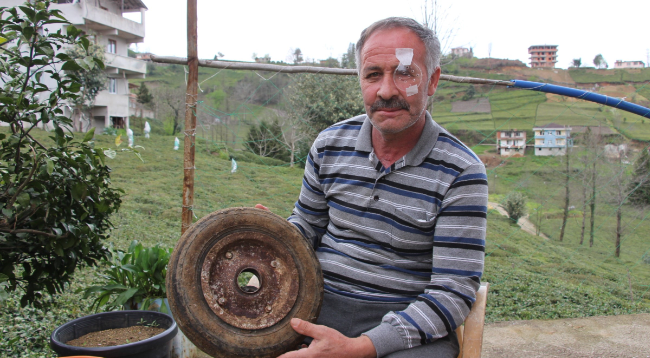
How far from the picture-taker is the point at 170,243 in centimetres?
715

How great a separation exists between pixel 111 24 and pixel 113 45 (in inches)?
93.5

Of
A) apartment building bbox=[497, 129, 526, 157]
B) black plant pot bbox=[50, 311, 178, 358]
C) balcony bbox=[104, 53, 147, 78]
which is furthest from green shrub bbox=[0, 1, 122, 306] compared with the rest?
balcony bbox=[104, 53, 147, 78]

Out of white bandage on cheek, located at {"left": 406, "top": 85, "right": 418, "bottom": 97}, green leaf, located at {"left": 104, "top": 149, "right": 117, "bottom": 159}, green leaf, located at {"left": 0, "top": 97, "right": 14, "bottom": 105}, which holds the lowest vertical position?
green leaf, located at {"left": 104, "top": 149, "right": 117, "bottom": 159}

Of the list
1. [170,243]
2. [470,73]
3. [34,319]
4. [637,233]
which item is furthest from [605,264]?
[470,73]

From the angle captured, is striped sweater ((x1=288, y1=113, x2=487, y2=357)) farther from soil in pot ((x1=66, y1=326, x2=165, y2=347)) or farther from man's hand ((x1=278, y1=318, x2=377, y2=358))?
soil in pot ((x1=66, y1=326, x2=165, y2=347))

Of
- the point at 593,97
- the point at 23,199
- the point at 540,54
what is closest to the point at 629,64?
the point at 540,54

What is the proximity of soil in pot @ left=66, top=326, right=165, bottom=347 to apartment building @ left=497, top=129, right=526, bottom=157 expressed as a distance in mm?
6889

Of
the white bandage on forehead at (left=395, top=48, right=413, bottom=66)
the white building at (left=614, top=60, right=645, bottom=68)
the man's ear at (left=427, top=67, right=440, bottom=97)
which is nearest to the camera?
the white bandage on forehead at (left=395, top=48, right=413, bottom=66)

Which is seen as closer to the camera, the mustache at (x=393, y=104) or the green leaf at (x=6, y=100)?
the mustache at (x=393, y=104)

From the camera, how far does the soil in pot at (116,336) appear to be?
2539mm

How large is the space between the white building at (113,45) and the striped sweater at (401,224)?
3001cm

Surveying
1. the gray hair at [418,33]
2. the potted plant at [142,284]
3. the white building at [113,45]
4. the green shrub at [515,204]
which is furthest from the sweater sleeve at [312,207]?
the white building at [113,45]

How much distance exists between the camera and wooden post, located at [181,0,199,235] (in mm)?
3664

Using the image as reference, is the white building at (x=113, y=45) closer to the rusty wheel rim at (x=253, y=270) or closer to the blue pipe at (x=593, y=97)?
the blue pipe at (x=593, y=97)
